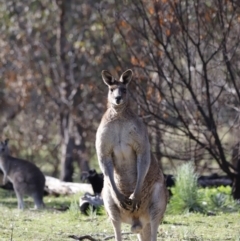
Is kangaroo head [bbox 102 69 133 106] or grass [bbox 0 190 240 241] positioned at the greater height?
kangaroo head [bbox 102 69 133 106]

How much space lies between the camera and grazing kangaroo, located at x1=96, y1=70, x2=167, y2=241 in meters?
6.48

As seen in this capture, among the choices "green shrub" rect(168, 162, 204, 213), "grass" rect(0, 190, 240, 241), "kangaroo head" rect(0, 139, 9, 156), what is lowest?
"grass" rect(0, 190, 240, 241)

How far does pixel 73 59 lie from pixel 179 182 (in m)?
7.15

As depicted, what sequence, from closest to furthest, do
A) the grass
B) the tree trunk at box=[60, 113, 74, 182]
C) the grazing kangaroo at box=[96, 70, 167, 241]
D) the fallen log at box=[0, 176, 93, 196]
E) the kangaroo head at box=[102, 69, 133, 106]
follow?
the grazing kangaroo at box=[96, 70, 167, 241] < the kangaroo head at box=[102, 69, 133, 106] < the grass < the fallen log at box=[0, 176, 93, 196] < the tree trunk at box=[60, 113, 74, 182]

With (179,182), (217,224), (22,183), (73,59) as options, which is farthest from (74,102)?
(217,224)

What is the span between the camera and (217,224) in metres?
8.55

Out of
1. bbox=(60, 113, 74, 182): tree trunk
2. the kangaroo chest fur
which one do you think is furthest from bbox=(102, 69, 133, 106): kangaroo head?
bbox=(60, 113, 74, 182): tree trunk

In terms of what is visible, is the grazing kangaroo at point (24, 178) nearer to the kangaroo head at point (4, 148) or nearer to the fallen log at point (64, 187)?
the kangaroo head at point (4, 148)

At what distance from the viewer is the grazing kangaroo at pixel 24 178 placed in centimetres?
1044

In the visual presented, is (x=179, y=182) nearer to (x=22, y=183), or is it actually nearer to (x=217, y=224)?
(x=217, y=224)

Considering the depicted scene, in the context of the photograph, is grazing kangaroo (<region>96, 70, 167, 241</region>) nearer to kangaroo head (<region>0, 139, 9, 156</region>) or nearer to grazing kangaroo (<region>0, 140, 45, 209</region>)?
grazing kangaroo (<region>0, 140, 45, 209</region>)

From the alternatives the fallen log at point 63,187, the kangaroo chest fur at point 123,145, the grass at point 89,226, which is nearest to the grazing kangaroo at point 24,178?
the grass at point 89,226

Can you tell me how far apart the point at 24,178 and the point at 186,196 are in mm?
2333

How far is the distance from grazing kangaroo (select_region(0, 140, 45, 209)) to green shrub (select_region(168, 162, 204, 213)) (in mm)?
1844
